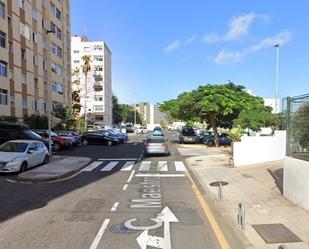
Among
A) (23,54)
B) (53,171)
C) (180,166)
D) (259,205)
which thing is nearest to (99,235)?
(259,205)

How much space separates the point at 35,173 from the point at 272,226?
13.1m

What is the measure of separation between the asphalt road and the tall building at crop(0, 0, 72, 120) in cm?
1962

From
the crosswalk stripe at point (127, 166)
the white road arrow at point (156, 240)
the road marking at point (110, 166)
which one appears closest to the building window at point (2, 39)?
the road marking at point (110, 166)

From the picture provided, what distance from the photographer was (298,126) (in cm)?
1123

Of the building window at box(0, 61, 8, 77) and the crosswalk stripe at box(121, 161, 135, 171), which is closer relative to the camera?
the crosswalk stripe at box(121, 161, 135, 171)

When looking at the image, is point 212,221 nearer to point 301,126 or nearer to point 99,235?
point 99,235

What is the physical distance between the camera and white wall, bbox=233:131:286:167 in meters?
22.0

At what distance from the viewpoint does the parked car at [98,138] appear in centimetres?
4447

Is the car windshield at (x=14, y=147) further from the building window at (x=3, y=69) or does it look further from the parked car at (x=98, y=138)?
the parked car at (x=98, y=138)

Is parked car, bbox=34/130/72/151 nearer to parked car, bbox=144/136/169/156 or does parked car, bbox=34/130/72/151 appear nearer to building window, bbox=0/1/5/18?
parked car, bbox=144/136/169/156

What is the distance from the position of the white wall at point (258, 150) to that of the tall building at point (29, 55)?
17520 millimetres

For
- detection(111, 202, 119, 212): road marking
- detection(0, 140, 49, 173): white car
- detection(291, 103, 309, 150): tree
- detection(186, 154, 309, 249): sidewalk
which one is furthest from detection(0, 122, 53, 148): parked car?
detection(291, 103, 309, 150): tree

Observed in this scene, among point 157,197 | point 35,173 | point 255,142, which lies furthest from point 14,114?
point 157,197

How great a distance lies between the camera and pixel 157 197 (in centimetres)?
1353
